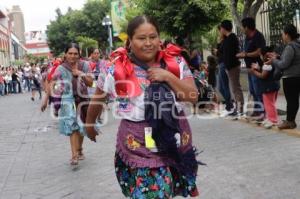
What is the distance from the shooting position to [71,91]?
7680mm

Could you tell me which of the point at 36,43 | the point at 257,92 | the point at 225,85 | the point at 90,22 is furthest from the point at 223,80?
the point at 36,43

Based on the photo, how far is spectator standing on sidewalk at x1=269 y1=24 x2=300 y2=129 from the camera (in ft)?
27.8

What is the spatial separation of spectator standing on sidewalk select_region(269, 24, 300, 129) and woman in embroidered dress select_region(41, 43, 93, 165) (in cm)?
306

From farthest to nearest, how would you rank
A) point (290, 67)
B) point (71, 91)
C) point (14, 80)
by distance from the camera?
point (14, 80) → point (290, 67) → point (71, 91)

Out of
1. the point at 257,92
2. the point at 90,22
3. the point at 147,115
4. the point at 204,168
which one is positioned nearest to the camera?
the point at 147,115

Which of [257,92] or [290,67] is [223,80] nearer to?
[257,92]

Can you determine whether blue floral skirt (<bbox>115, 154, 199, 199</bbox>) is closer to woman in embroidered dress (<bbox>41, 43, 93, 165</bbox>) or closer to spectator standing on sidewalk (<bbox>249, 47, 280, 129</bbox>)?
woman in embroidered dress (<bbox>41, 43, 93, 165</bbox>)

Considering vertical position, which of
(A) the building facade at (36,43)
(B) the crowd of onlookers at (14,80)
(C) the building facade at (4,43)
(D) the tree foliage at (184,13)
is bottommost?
(B) the crowd of onlookers at (14,80)

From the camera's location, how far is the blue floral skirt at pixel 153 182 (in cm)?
355

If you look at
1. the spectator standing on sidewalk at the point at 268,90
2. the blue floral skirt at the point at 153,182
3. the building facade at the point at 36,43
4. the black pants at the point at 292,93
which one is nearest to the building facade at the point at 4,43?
the spectator standing on sidewalk at the point at 268,90

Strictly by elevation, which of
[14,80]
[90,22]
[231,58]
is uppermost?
[90,22]

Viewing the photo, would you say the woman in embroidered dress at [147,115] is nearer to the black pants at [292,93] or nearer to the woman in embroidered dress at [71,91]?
the woman in embroidered dress at [71,91]

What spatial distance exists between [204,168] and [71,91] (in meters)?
2.18

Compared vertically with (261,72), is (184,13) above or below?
above
